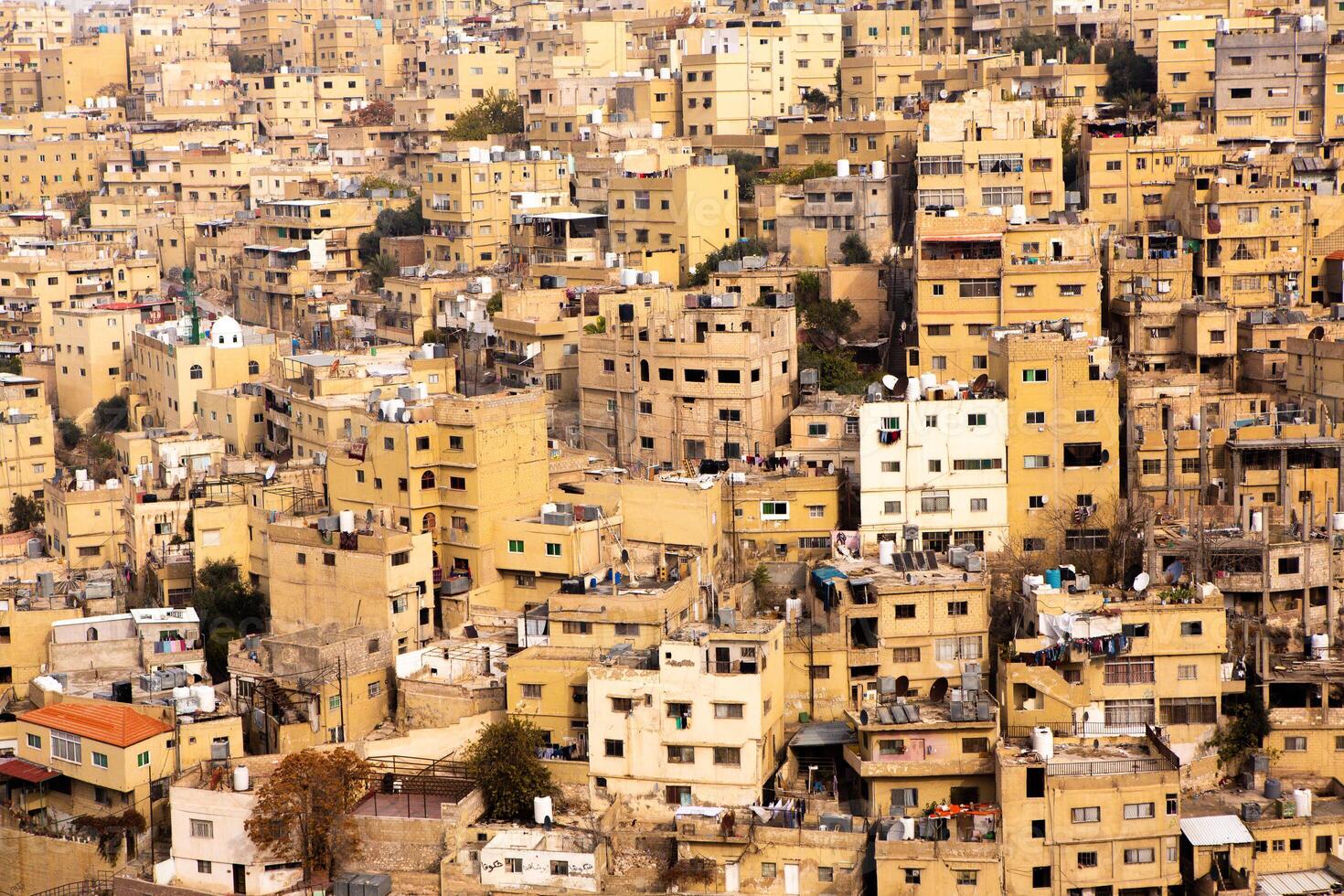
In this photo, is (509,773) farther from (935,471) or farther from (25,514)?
(25,514)

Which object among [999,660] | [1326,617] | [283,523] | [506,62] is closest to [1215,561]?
[1326,617]

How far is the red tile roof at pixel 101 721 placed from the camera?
27359 millimetres

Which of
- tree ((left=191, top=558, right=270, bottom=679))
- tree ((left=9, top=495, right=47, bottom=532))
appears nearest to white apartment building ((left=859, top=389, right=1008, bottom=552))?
tree ((left=191, top=558, right=270, bottom=679))

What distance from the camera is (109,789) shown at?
2758cm

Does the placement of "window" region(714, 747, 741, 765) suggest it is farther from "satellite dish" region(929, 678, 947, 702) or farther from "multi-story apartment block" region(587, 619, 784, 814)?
"satellite dish" region(929, 678, 947, 702)

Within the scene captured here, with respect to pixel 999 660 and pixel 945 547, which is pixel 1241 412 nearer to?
pixel 945 547

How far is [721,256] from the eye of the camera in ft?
140

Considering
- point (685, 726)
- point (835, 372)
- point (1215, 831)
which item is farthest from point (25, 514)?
point (1215, 831)

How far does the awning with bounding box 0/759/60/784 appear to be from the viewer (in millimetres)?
27922

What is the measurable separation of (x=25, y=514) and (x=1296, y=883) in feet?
70.1

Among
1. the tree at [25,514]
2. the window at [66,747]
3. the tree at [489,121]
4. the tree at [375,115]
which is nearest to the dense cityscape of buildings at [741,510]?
the window at [66,747]

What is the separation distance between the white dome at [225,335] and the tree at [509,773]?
55.1 feet

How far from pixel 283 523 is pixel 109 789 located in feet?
16.0

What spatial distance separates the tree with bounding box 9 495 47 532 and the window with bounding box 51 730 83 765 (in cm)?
1090
